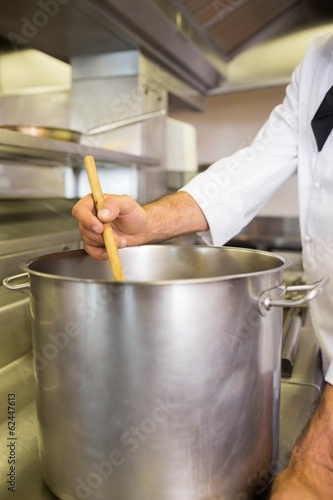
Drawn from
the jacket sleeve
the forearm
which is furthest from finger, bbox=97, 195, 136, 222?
the jacket sleeve

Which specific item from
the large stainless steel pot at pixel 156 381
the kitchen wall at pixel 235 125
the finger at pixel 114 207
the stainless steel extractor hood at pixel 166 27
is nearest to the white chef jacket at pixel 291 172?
the finger at pixel 114 207

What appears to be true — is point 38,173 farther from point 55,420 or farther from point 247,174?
point 55,420

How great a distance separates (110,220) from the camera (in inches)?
25.4

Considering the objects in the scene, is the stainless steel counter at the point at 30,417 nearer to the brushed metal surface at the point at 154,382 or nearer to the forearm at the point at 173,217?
the brushed metal surface at the point at 154,382

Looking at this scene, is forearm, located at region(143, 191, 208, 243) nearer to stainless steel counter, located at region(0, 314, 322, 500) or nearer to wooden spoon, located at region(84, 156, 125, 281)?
wooden spoon, located at region(84, 156, 125, 281)

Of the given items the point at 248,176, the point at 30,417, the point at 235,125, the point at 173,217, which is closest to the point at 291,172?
the point at 248,176

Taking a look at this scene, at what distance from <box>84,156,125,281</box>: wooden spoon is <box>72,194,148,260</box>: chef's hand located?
0.04 ft

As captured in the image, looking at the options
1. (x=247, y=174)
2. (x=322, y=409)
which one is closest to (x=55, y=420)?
(x=322, y=409)

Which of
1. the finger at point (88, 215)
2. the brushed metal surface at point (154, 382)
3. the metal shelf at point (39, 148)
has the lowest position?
the brushed metal surface at point (154, 382)

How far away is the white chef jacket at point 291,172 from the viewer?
979mm

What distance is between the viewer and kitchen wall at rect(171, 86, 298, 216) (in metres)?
3.11

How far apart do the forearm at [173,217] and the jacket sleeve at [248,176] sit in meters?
0.02

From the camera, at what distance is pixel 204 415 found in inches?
18.3

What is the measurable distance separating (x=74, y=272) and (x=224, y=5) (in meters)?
1.78
